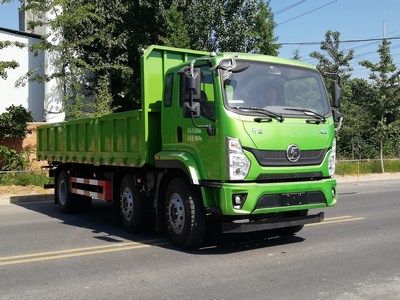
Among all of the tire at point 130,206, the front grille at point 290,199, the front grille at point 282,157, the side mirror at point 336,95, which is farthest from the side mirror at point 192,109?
the side mirror at point 336,95

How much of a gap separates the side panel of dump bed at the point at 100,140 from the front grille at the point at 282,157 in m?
2.20

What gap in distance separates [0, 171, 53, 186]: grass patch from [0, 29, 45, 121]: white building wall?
20.2ft

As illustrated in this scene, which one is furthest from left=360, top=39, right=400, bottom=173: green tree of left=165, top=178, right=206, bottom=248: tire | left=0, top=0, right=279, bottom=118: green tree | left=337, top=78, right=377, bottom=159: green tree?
left=165, top=178, right=206, bottom=248: tire

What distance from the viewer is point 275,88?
789 cm

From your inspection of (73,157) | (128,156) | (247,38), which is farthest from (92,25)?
(128,156)

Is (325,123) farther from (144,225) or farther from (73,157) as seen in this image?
(73,157)

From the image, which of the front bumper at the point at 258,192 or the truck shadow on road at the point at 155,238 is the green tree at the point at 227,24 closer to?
the truck shadow on road at the point at 155,238

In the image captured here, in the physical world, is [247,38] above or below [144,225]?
above

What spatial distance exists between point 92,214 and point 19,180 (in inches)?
231

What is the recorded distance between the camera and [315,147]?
789 cm

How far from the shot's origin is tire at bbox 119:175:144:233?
9188mm

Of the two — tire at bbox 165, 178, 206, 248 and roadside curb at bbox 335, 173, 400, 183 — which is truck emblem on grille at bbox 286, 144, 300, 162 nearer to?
tire at bbox 165, 178, 206, 248

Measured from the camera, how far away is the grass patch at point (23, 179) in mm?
16938

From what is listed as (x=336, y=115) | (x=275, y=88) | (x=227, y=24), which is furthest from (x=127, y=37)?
(x=275, y=88)
